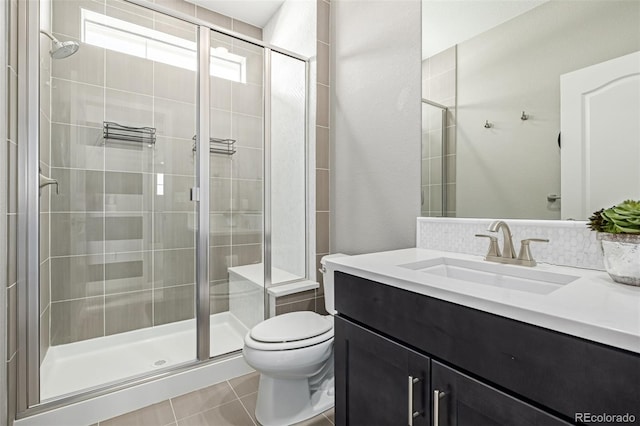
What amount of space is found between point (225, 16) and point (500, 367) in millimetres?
2957

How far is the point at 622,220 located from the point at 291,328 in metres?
1.25

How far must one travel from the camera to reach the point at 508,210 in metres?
1.17

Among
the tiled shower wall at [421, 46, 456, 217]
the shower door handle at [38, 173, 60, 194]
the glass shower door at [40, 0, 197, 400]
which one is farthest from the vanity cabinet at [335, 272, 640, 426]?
the shower door handle at [38, 173, 60, 194]

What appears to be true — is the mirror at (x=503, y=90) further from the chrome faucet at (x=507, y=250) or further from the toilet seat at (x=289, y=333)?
the toilet seat at (x=289, y=333)

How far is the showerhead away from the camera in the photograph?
4.89 ft

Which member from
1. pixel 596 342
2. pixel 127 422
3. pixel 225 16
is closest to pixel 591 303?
pixel 596 342

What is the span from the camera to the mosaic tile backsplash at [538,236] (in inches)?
37.7

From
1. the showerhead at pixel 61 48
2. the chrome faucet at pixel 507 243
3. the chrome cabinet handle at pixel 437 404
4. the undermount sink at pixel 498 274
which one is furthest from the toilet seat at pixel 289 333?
the showerhead at pixel 61 48

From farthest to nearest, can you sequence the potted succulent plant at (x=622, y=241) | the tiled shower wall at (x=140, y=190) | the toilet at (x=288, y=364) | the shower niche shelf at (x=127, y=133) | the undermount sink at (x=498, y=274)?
1. the shower niche shelf at (x=127, y=133)
2. the tiled shower wall at (x=140, y=190)
3. the toilet at (x=288, y=364)
4. the undermount sink at (x=498, y=274)
5. the potted succulent plant at (x=622, y=241)

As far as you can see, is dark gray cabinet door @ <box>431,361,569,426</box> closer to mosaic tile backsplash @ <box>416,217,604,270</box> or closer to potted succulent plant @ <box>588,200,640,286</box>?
potted succulent plant @ <box>588,200,640,286</box>

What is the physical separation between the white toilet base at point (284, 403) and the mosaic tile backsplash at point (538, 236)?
35.5 inches

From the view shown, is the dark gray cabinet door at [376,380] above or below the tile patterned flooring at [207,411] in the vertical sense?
above

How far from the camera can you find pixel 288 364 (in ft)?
4.27

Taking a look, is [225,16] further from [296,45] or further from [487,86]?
[487,86]
